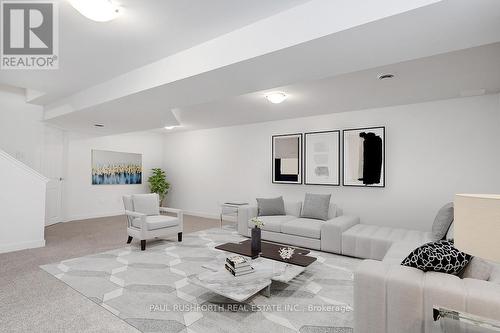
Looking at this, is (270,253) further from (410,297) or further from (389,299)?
(410,297)

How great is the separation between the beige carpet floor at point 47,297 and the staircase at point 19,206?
224 mm

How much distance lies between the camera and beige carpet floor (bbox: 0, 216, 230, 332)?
2.22 metres

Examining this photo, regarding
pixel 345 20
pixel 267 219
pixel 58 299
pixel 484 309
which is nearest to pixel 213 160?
pixel 267 219

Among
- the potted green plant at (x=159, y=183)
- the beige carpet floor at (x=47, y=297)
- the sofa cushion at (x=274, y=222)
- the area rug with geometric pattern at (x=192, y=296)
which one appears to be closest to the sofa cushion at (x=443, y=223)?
the area rug with geometric pattern at (x=192, y=296)

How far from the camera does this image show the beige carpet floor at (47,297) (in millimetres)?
2215

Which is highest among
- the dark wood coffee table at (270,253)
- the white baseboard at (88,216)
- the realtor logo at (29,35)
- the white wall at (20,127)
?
the realtor logo at (29,35)

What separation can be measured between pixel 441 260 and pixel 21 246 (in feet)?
18.4

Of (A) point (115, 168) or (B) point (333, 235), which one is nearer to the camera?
(B) point (333, 235)

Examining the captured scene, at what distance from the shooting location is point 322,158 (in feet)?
18.6

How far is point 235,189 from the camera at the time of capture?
7.10 m

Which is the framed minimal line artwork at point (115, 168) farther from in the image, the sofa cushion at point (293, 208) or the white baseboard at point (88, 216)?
the sofa cushion at point (293, 208)

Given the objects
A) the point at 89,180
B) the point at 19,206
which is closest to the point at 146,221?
the point at 19,206

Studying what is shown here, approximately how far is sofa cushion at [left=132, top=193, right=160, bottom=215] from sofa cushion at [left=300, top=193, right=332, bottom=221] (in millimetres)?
2867

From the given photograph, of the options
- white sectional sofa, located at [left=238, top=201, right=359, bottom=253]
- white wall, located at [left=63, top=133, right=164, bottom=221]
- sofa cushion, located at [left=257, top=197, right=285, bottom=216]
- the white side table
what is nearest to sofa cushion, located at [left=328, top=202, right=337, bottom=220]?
white sectional sofa, located at [left=238, top=201, right=359, bottom=253]
